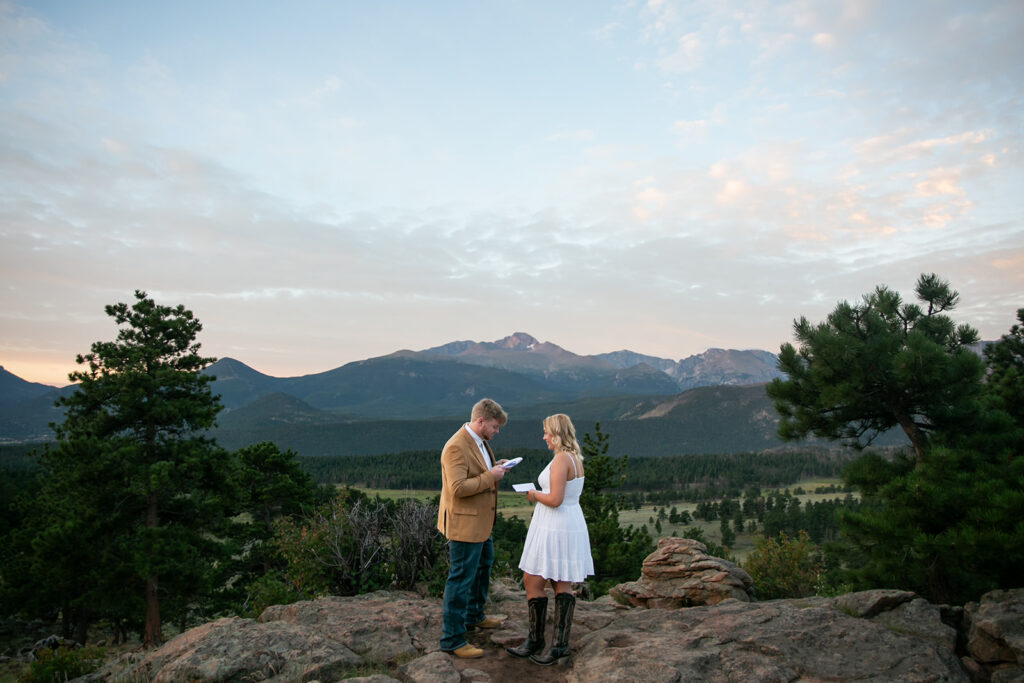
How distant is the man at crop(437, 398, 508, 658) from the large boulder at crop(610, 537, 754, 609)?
4.84 m

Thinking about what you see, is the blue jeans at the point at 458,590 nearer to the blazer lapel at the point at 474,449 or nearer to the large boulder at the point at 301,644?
the large boulder at the point at 301,644

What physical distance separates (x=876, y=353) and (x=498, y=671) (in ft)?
29.6

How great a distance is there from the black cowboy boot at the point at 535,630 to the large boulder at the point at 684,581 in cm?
439

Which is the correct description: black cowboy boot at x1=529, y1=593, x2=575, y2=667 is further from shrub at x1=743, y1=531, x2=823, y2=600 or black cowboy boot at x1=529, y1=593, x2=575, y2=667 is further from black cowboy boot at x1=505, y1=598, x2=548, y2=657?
shrub at x1=743, y1=531, x2=823, y2=600

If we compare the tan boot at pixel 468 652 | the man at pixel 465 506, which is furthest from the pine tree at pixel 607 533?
the man at pixel 465 506

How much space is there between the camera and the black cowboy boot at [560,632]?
541cm

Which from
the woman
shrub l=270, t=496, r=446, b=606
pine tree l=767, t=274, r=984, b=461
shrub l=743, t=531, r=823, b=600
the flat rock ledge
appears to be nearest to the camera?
the flat rock ledge

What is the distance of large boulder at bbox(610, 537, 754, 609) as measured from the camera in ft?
29.9

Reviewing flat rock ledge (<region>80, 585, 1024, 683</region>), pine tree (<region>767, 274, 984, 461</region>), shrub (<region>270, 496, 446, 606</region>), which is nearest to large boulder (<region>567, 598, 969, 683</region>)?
flat rock ledge (<region>80, 585, 1024, 683</region>)

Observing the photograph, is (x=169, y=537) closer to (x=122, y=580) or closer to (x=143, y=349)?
(x=122, y=580)

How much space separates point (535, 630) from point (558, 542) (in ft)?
3.07

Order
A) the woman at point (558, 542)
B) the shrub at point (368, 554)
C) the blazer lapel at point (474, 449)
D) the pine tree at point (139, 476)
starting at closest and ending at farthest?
the woman at point (558, 542)
the blazer lapel at point (474, 449)
the shrub at point (368, 554)
the pine tree at point (139, 476)

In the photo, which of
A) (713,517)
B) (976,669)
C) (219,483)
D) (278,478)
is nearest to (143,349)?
(219,483)

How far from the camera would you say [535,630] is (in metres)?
5.54
